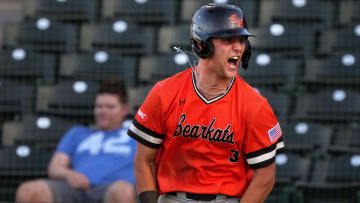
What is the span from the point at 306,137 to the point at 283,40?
1.11m

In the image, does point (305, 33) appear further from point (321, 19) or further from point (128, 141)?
point (128, 141)

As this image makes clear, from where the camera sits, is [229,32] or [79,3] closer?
[229,32]

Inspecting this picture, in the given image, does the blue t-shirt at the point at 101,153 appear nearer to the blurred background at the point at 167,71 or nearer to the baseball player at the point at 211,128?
the blurred background at the point at 167,71

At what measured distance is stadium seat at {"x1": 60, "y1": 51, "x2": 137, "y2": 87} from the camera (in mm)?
6000

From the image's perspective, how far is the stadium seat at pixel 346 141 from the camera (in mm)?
5473

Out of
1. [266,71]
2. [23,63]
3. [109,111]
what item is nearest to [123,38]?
[23,63]

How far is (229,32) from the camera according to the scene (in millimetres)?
2568

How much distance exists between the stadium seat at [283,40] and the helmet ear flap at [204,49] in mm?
3481

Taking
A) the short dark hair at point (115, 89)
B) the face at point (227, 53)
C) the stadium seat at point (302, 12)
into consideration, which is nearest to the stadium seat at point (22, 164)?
the short dark hair at point (115, 89)

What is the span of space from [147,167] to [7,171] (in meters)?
2.90

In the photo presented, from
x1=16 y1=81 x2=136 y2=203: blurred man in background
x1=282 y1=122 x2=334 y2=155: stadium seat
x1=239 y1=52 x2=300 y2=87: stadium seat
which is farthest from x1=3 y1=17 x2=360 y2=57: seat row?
x1=16 y1=81 x2=136 y2=203: blurred man in background

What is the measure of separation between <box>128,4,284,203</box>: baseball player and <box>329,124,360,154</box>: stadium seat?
114 inches

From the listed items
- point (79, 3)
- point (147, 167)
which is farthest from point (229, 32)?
point (79, 3)

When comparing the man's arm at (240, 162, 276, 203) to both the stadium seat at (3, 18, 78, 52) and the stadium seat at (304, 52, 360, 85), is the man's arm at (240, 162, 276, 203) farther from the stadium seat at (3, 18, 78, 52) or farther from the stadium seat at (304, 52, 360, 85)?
the stadium seat at (3, 18, 78, 52)
